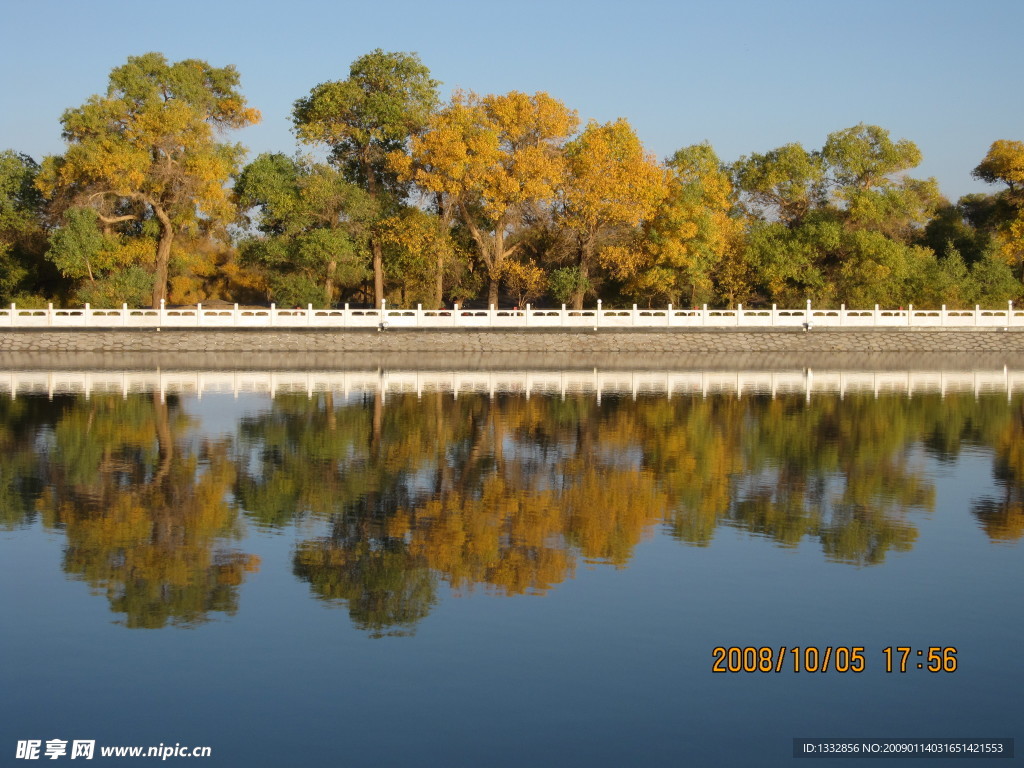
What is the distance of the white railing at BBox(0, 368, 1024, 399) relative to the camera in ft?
105

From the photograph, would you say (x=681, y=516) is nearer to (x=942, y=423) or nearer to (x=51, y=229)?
(x=942, y=423)

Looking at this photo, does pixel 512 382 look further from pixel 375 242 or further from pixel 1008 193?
pixel 1008 193

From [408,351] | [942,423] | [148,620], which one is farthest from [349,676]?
[408,351]

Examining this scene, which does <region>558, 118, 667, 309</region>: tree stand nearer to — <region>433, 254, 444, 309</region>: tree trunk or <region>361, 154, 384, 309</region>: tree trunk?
<region>433, 254, 444, 309</region>: tree trunk

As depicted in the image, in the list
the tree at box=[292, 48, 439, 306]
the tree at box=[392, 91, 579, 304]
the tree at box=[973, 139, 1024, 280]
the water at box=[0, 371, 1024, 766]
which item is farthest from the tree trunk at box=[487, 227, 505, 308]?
the water at box=[0, 371, 1024, 766]

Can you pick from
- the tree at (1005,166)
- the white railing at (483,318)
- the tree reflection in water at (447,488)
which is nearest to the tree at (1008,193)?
the tree at (1005,166)

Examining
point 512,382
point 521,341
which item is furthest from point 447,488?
point 521,341

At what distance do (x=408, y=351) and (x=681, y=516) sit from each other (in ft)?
101

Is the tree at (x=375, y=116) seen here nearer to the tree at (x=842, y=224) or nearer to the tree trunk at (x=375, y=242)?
the tree trunk at (x=375, y=242)

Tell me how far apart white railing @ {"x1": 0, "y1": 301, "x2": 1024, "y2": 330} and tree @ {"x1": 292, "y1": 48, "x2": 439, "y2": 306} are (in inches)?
245

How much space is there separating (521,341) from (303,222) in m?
11.8

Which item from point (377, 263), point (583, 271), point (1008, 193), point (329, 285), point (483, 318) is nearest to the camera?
point (483, 318)

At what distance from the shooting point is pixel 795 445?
69.9 ft

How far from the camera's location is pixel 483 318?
1844 inches
